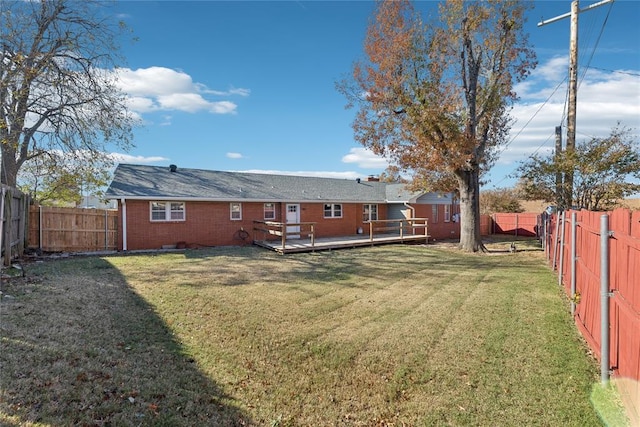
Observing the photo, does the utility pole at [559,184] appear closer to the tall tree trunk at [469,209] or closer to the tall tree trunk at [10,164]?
the tall tree trunk at [469,209]

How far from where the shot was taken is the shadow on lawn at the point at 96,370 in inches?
122

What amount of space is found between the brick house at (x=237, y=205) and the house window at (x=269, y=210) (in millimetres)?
54

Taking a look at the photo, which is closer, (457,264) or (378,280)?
(378,280)

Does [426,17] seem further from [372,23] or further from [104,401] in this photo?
[104,401]

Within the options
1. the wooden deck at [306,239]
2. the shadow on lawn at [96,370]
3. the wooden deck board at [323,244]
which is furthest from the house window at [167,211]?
the shadow on lawn at [96,370]

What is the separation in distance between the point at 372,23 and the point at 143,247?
571 inches

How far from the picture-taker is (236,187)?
18438 millimetres

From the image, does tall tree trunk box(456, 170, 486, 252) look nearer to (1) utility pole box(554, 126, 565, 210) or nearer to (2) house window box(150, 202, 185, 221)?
(1) utility pole box(554, 126, 565, 210)

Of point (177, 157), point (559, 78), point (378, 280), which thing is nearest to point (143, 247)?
point (177, 157)

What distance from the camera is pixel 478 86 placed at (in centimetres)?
1602

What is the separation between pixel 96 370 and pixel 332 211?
56.6 feet

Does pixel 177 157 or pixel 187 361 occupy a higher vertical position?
pixel 177 157

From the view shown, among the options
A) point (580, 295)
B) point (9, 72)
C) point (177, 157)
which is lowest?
point (580, 295)

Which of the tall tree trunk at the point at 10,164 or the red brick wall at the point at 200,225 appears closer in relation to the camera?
the tall tree trunk at the point at 10,164
